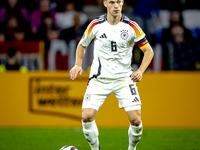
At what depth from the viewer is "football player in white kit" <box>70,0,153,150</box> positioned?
4254mm

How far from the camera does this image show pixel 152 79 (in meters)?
7.20

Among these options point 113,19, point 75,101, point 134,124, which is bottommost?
point 75,101

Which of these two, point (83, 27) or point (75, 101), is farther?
point (83, 27)

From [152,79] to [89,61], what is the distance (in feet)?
5.05

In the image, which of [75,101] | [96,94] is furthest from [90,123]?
[75,101]

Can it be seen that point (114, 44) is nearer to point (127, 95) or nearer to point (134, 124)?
point (127, 95)

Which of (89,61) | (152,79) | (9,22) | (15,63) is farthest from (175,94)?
(9,22)

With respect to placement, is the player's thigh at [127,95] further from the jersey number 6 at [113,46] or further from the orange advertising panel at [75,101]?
the orange advertising panel at [75,101]

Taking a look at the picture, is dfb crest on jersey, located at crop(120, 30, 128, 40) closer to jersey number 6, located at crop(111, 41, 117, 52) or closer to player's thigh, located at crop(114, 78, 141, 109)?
jersey number 6, located at crop(111, 41, 117, 52)

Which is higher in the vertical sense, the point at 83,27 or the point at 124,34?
the point at 124,34

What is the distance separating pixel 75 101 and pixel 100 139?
4.57ft

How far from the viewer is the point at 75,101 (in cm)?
714

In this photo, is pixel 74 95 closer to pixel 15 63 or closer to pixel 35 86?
pixel 35 86

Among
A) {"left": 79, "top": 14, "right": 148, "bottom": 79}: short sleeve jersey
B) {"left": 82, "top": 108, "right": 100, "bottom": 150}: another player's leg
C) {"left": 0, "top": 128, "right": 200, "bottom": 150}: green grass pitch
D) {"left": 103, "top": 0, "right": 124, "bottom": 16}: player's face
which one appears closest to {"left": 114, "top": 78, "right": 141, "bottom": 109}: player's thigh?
{"left": 79, "top": 14, "right": 148, "bottom": 79}: short sleeve jersey
